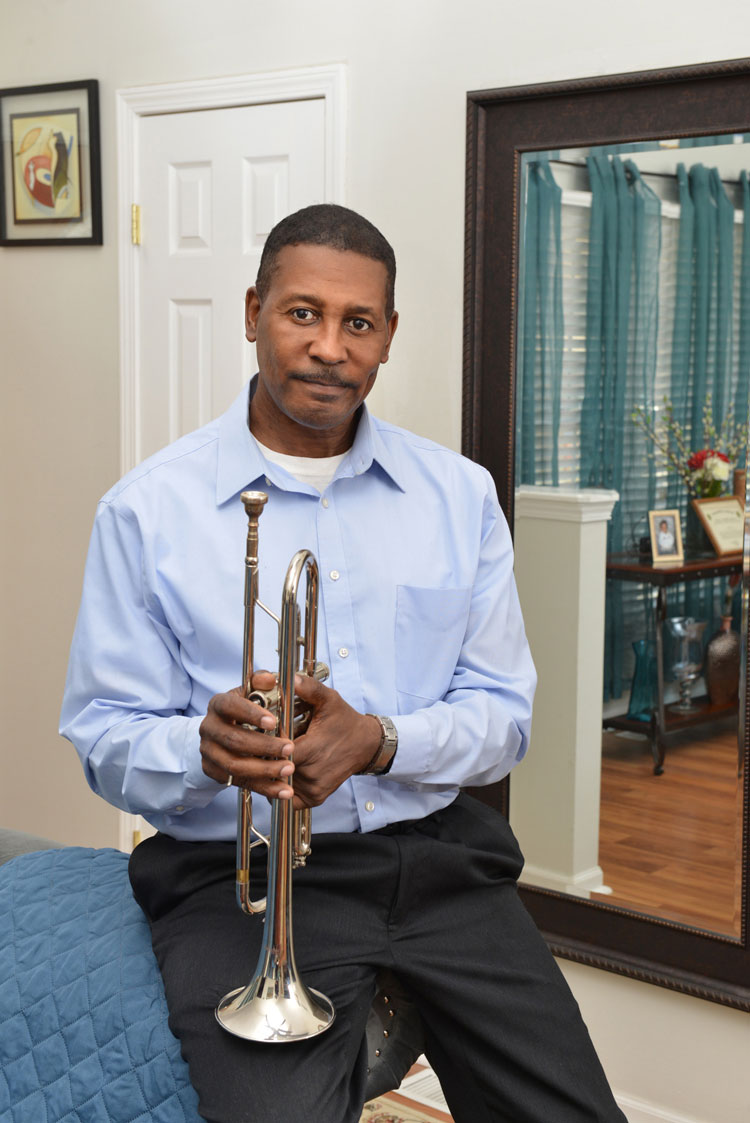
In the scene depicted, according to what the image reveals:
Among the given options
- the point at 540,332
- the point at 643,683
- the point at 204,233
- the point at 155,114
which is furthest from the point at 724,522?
the point at 155,114

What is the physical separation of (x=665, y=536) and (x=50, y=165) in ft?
6.63

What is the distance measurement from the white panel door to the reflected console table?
1.10 meters

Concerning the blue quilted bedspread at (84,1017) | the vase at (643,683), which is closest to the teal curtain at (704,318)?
the vase at (643,683)

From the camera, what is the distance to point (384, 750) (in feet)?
5.10

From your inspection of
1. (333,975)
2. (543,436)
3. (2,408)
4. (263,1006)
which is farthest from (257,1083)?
(2,408)

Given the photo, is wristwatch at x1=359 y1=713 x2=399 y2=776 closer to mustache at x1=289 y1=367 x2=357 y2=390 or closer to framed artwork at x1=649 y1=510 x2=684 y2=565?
mustache at x1=289 y1=367 x2=357 y2=390

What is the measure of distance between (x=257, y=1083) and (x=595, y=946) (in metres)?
1.47

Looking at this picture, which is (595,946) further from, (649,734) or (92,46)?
(92,46)

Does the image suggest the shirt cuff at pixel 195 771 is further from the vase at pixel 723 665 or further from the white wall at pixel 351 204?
the white wall at pixel 351 204

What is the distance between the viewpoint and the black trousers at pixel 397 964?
149cm

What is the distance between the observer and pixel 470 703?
1.74 m

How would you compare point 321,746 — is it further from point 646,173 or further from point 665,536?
point 646,173

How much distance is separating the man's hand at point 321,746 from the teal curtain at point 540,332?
53.3 inches

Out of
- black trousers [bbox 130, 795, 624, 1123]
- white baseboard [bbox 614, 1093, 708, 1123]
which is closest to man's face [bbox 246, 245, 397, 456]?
black trousers [bbox 130, 795, 624, 1123]
